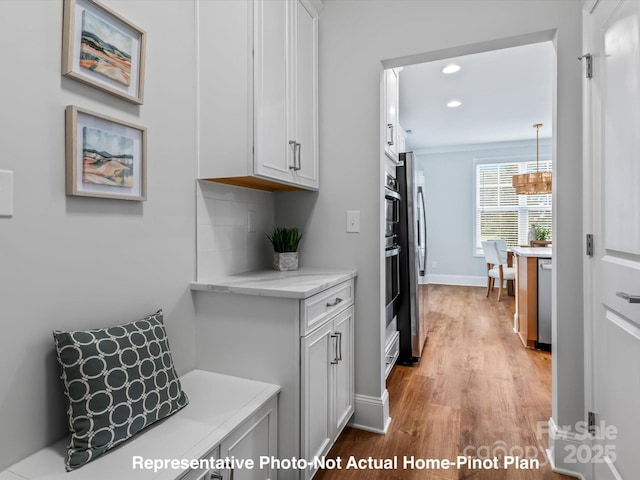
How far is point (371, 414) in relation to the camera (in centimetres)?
206

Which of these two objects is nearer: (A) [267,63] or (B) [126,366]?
(B) [126,366]

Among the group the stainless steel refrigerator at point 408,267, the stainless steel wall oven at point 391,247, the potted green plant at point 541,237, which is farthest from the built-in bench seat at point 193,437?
the potted green plant at point 541,237

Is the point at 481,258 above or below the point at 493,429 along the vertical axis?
above

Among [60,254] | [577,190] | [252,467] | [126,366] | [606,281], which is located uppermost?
[577,190]

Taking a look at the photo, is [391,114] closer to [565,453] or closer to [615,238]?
Answer: [615,238]

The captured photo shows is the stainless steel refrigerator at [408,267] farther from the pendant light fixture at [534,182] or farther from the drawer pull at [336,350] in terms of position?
the pendant light fixture at [534,182]

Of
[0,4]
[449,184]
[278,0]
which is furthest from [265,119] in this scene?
[449,184]

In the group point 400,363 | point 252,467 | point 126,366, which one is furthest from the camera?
point 400,363

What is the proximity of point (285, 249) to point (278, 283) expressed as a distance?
1.69 ft

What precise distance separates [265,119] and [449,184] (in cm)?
604

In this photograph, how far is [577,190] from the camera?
170 cm

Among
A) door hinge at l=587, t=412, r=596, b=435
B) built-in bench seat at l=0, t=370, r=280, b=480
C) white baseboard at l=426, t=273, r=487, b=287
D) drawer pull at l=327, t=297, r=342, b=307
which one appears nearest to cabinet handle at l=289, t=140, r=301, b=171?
drawer pull at l=327, t=297, r=342, b=307

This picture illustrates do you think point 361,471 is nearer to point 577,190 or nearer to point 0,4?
point 577,190

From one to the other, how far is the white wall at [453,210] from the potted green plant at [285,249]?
18.2ft
